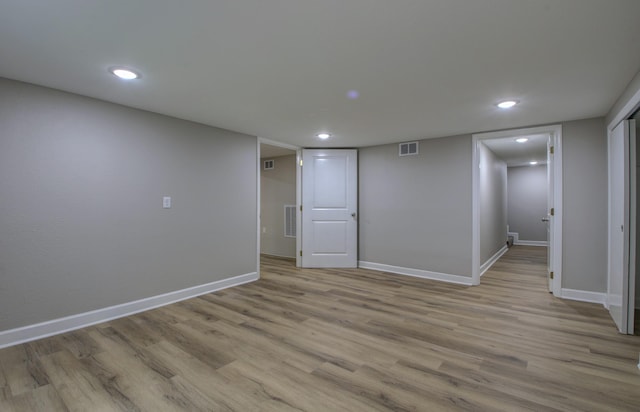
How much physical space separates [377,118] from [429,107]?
1.99 feet

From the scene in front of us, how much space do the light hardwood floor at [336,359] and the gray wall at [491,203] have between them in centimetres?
173

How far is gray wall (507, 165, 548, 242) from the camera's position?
8.02 meters

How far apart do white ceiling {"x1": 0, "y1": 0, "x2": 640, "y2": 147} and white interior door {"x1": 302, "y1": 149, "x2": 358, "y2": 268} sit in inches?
83.7

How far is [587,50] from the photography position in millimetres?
1958

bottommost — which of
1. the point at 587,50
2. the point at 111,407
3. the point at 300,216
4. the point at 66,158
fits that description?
the point at 111,407

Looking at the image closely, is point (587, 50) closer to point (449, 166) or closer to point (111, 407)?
point (449, 166)

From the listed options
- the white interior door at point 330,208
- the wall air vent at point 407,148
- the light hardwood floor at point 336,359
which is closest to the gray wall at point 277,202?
the white interior door at point 330,208

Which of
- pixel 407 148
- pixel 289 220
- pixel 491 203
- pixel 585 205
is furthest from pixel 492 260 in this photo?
pixel 289 220

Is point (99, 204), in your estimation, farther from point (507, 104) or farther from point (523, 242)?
point (523, 242)

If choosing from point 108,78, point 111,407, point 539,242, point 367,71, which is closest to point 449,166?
point 367,71

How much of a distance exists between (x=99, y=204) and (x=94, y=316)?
1.07 meters

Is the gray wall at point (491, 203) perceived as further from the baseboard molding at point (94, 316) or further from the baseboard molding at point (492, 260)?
the baseboard molding at point (94, 316)

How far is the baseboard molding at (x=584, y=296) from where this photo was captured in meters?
3.44

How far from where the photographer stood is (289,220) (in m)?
6.36
